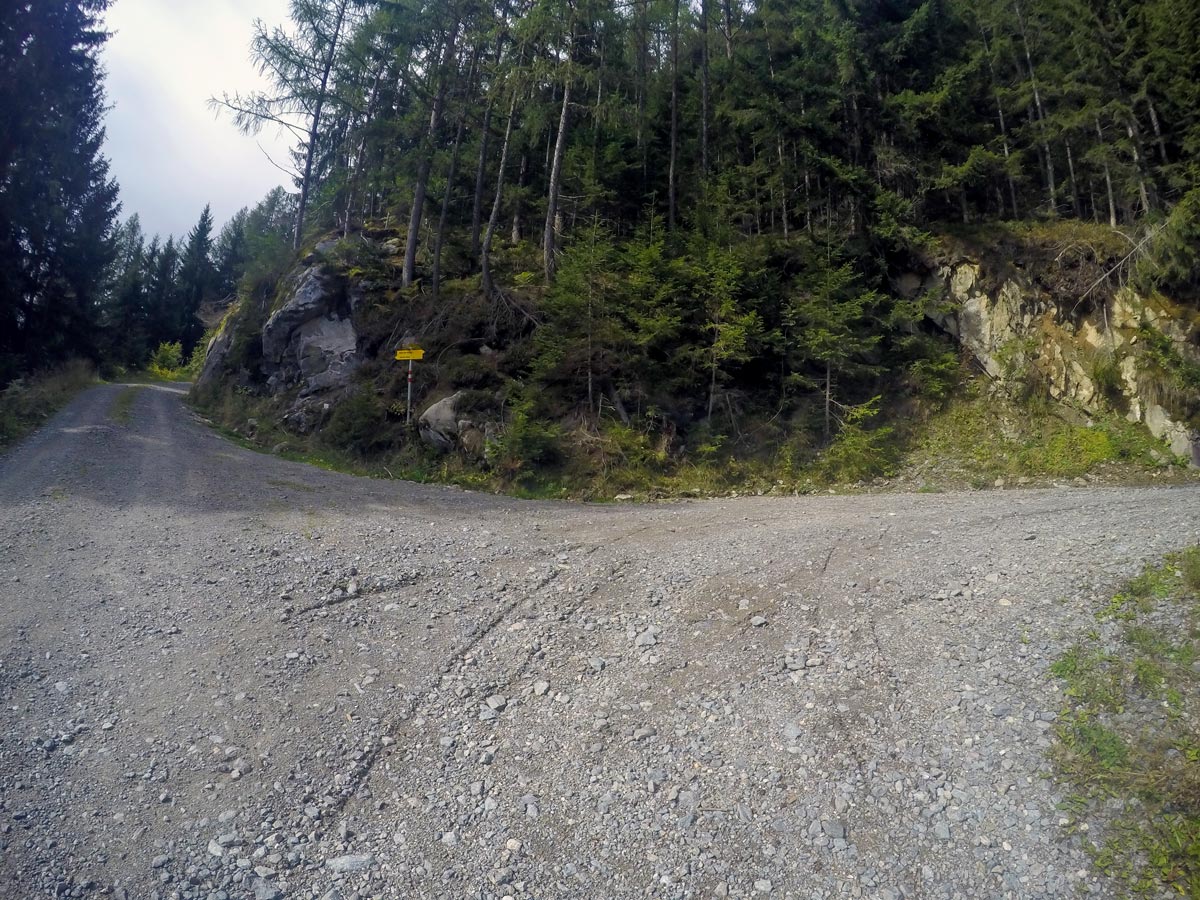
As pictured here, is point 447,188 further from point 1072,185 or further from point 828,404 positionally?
point 1072,185

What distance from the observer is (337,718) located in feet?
15.8

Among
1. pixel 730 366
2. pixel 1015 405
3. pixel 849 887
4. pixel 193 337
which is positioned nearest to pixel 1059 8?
pixel 1015 405

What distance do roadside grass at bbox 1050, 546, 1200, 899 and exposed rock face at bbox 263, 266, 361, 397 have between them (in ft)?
60.4

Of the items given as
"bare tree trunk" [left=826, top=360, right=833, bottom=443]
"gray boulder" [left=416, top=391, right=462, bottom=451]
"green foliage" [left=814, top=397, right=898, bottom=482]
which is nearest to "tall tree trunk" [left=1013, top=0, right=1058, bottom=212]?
"bare tree trunk" [left=826, top=360, right=833, bottom=443]

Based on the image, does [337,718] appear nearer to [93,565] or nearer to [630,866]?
[630,866]

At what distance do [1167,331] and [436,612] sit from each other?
58.7 feet

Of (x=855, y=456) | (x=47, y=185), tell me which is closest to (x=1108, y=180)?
(x=855, y=456)

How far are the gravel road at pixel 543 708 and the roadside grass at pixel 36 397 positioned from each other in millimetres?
9404

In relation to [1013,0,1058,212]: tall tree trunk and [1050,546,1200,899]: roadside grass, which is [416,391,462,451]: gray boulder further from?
[1013,0,1058,212]: tall tree trunk

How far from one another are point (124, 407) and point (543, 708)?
71.6ft

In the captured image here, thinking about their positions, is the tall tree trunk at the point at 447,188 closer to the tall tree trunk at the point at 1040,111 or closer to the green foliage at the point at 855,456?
the green foliage at the point at 855,456

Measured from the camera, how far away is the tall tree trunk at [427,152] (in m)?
20.2

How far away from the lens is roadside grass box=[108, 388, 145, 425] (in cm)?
1880

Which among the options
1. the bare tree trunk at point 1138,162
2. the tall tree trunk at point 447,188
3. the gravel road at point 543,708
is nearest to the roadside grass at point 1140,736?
the gravel road at point 543,708
